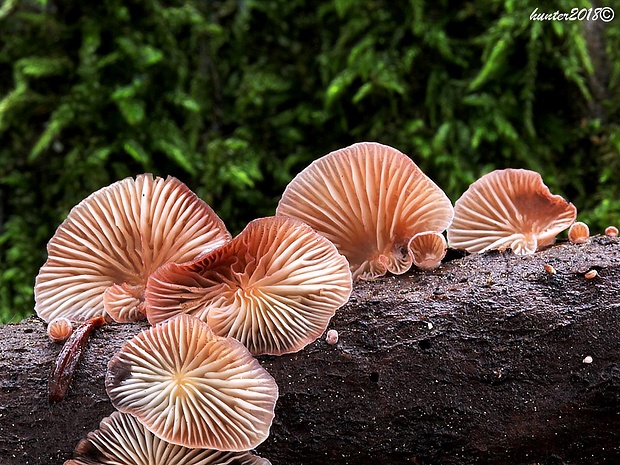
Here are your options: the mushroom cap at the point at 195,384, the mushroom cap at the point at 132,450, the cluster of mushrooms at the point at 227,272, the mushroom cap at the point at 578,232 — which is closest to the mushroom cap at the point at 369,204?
the cluster of mushrooms at the point at 227,272

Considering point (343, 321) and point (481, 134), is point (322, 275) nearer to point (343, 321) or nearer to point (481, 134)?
point (343, 321)

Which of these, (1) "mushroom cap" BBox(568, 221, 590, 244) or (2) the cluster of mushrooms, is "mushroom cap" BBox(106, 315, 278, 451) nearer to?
(2) the cluster of mushrooms

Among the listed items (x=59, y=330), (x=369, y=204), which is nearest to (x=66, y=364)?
(x=59, y=330)

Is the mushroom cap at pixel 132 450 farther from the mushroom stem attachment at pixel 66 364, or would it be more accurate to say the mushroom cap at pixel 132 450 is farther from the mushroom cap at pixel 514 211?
the mushroom cap at pixel 514 211

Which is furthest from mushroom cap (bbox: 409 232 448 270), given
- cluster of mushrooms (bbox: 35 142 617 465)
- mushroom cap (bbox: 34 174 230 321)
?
mushroom cap (bbox: 34 174 230 321)

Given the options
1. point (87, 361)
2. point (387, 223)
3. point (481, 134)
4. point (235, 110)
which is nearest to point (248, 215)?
point (235, 110)

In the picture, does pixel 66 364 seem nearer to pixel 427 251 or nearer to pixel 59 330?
pixel 59 330
